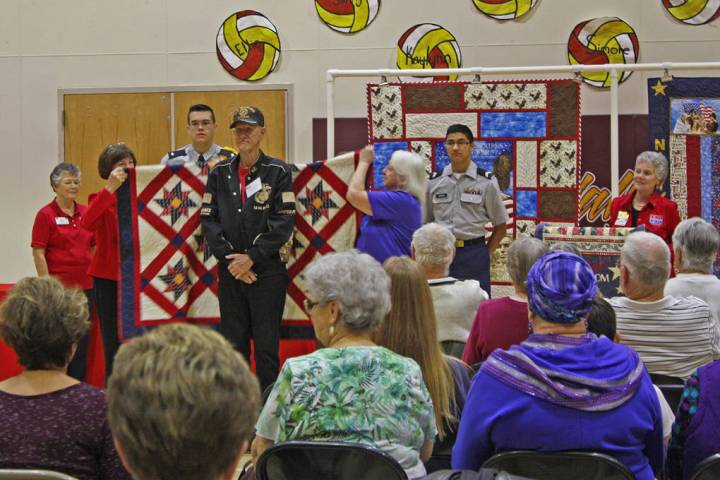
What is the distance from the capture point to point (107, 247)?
470 cm

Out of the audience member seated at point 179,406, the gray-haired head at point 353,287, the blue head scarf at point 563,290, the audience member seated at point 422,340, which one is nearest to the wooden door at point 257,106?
the audience member seated at point 422,340

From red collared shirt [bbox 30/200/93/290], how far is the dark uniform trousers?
2.19 metres

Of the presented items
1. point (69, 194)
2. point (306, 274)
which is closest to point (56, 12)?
point (69, 194)

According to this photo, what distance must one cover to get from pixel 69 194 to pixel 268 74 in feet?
7.57

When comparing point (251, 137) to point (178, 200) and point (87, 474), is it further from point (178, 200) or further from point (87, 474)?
point (87, 474)

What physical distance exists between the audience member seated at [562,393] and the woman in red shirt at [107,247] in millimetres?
3006

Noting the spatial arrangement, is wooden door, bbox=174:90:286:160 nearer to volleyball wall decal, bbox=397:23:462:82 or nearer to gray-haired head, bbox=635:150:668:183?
volleyball wall decal, bbox=397:23:462:82

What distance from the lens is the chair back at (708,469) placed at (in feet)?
6.21

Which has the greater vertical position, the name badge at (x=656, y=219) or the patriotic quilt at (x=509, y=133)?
the patriotic quilt at (x=509, y=133)

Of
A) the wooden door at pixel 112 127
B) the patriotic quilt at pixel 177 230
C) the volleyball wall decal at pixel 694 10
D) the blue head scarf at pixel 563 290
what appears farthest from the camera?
the wooden door at pixel 112 127

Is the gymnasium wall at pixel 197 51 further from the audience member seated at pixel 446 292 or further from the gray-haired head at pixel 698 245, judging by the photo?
the audience member seated at pixel 446 292

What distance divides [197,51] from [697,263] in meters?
4.82

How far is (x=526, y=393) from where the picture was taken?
6.56 feet

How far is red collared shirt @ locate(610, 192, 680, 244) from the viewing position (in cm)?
557
